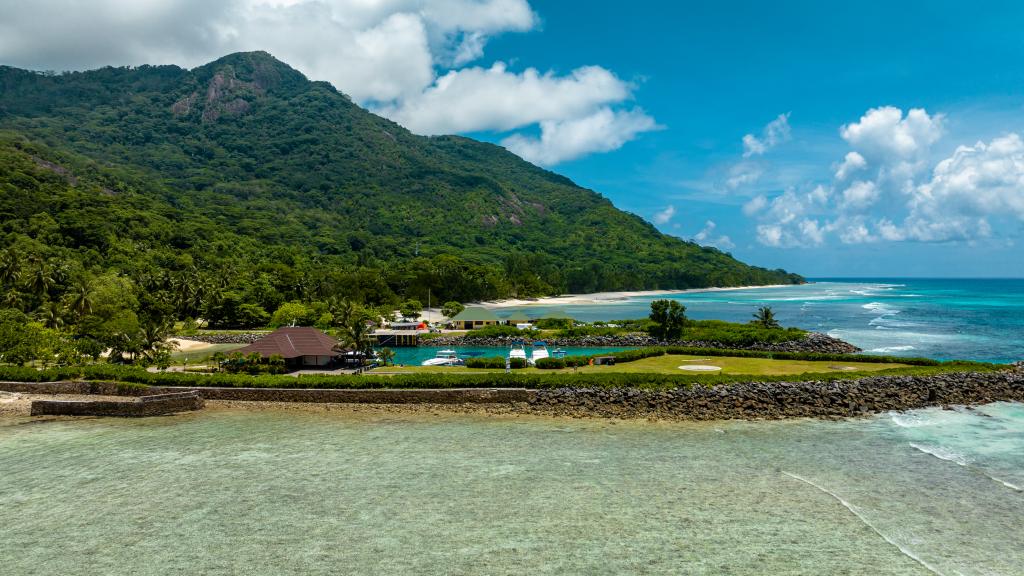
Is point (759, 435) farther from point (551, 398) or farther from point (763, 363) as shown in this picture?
point (763, 363)

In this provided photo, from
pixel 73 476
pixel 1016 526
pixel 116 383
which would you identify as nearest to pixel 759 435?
pixel 1016 526

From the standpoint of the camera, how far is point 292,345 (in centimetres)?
4616

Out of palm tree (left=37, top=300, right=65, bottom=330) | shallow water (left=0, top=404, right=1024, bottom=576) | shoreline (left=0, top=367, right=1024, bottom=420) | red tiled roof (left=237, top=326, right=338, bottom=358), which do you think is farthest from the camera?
palm tree (left=37, top=300, right=65, bottom=330)

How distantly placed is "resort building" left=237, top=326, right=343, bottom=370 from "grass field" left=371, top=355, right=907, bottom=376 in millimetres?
4857

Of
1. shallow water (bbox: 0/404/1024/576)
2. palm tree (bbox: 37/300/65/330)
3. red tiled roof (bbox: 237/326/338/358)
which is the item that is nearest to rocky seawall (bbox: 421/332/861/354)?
red tiled roof (bbox: 237/326/338/358)

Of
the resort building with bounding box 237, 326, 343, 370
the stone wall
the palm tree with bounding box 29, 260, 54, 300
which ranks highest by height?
the palm tree with bounding box 29, 260, 54, 300

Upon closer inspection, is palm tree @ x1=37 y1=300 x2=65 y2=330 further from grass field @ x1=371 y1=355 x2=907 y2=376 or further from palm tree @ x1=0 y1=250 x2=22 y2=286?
grass field @ x1=371 y1=355 x2=907 y2=376

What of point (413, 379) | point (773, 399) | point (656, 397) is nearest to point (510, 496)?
point (656, 397)

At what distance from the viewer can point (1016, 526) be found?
62.2 feet

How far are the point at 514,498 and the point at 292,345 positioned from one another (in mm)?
30851

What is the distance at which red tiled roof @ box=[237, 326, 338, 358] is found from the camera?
148ft

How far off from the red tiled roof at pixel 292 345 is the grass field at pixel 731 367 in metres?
5.40

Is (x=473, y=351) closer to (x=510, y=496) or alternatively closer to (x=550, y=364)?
(x=550, y=364)

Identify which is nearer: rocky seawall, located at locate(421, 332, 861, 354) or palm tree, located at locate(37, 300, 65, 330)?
rocky seawall, located at locate(421, 332, 861, 354)
